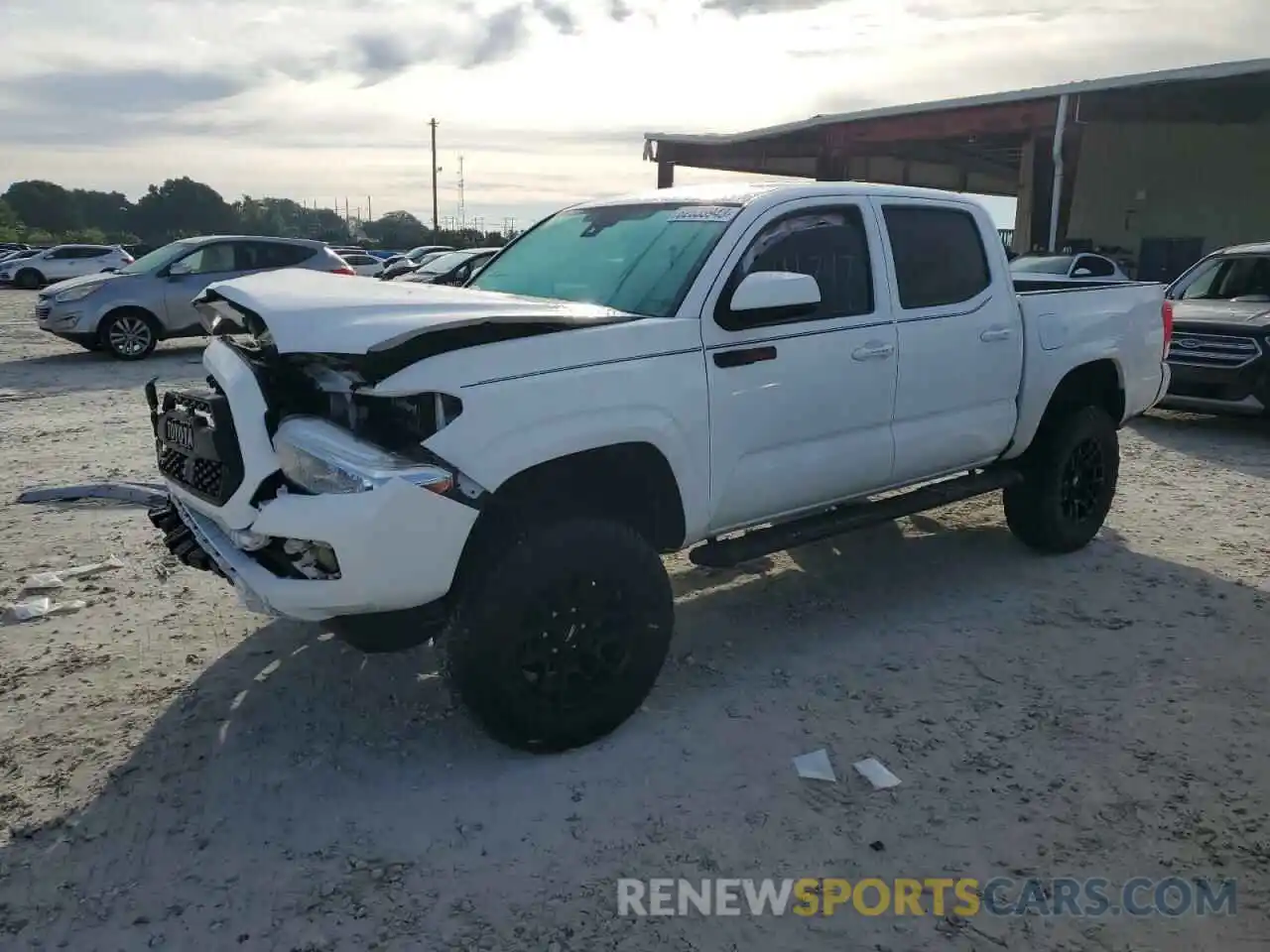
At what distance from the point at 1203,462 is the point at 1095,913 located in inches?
249

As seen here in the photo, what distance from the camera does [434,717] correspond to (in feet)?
12.3

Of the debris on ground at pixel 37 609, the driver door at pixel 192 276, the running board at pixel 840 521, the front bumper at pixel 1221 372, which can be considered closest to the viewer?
the running board at pixel 840 521

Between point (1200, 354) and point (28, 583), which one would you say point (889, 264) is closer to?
point (28, 583)

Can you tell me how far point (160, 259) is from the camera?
45.4 ft

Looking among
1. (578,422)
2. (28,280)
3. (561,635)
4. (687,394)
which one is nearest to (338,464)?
(578,422)

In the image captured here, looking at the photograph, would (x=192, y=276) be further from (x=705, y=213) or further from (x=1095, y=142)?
(x=1095, y=142)

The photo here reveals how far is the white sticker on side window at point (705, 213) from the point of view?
4.04 metres

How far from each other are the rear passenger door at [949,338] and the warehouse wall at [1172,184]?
20025mm

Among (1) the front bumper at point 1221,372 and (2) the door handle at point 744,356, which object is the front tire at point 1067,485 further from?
(1) the front bumper at point 1221,372

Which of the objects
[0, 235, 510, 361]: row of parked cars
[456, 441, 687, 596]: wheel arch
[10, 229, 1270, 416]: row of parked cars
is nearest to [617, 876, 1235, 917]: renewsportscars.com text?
[456, 441, 687, 596]: wheel arch

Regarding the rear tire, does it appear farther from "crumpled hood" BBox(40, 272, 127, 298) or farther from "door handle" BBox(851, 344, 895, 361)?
"door handle" BBox(851, 344, 895, 361)

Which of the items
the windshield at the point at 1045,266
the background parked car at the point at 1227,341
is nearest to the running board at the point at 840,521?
the background parked car at the point at 1227,341

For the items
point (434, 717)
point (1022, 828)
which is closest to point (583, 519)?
point (434, 717)

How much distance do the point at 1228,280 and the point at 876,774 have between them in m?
8.83
